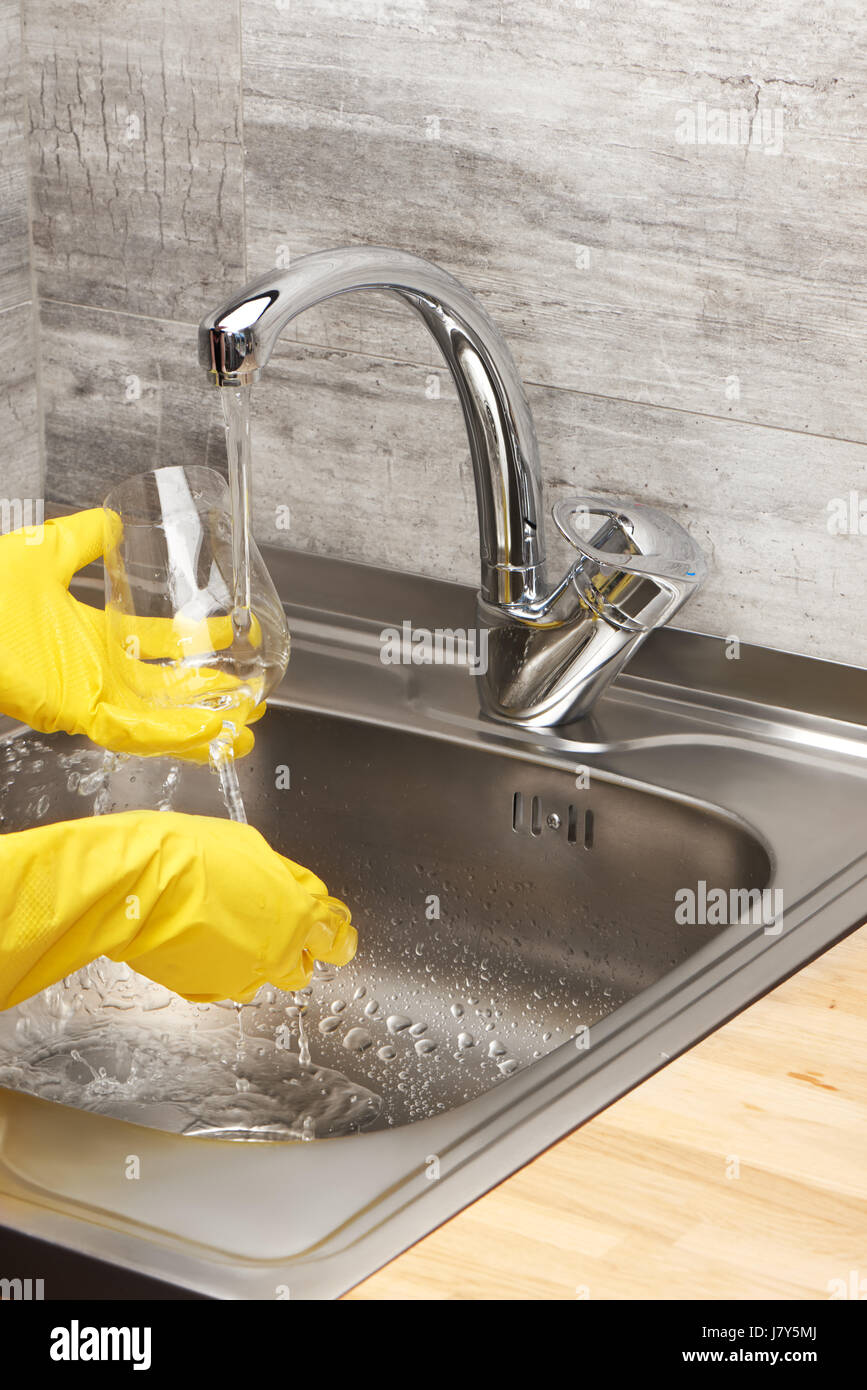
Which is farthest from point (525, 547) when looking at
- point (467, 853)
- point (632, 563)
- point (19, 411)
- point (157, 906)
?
point (19, 411)

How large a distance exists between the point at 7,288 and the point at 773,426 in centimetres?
59

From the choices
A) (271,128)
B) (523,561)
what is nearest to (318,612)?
(523,561)

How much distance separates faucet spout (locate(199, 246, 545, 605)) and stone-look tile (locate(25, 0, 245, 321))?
0.88 feet

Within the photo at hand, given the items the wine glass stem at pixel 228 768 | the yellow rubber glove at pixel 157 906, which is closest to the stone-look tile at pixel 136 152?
A: the wine glass stem at pixel 228 768

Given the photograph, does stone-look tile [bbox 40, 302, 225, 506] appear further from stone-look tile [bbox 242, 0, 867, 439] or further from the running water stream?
the running water stream

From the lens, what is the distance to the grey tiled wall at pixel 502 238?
92cm

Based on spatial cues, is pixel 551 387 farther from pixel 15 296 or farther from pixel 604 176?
pixel 15 296

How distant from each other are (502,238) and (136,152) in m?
0.31

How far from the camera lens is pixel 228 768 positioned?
41.0 inches

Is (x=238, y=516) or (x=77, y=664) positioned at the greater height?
(x=238, y=516)

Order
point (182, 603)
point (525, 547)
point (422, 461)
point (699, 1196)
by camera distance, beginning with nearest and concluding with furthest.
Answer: point (699, 1196) → point (182, 603) → point (525, 547) → point (422, 461)

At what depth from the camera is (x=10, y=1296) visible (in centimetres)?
58

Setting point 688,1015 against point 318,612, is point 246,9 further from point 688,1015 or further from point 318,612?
point 688,1015

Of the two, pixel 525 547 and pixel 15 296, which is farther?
pixel 15 296
